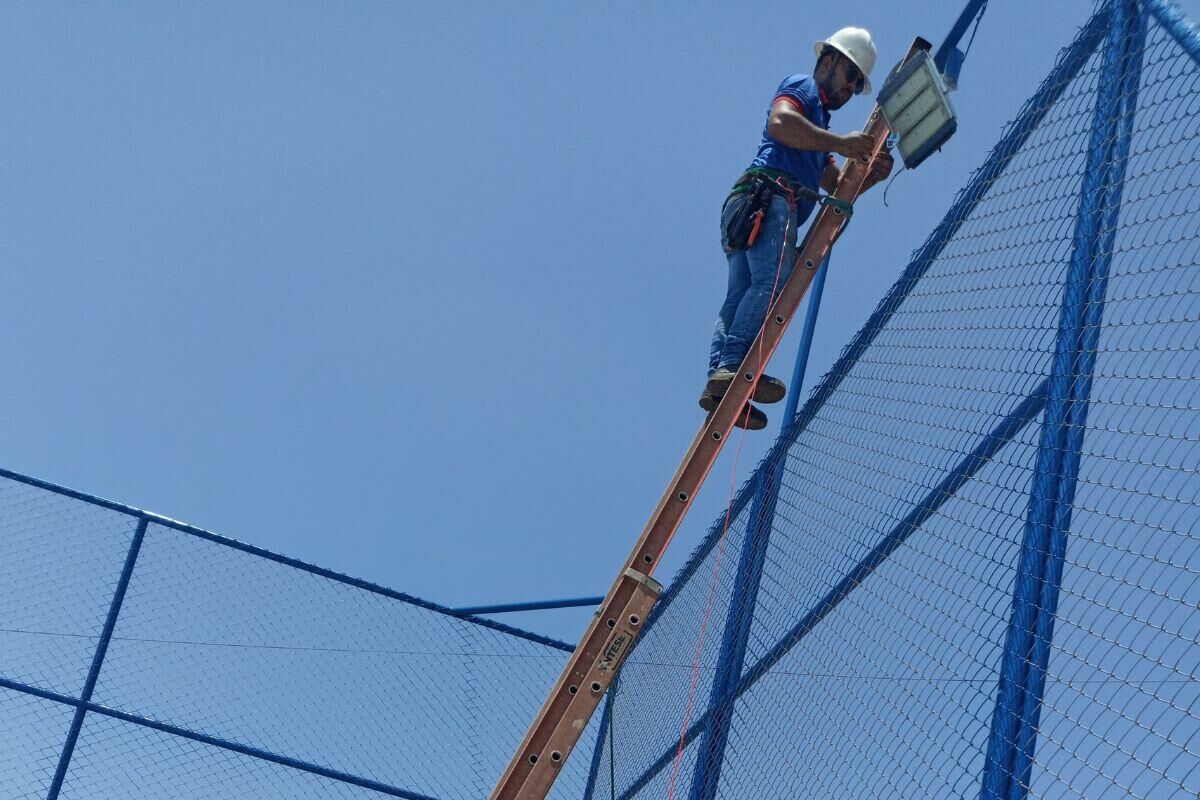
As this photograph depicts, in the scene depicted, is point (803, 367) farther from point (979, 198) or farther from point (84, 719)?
point (84, 719)

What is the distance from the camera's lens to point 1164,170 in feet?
8.94

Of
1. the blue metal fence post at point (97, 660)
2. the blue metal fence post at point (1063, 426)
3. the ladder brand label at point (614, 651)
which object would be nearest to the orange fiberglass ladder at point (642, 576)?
the ladder brand label at point (614, 651)

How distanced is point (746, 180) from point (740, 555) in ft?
4.86

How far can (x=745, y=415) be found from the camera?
4.79 m

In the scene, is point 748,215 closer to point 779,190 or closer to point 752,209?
point 752,209

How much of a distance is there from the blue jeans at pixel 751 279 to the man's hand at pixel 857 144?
354 mm

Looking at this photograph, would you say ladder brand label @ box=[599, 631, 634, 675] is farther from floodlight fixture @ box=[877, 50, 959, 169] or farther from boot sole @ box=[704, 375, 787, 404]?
floodlight fixture @ box=[877, 50, 959, 169]

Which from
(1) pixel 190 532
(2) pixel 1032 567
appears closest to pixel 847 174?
(2) pixel 1032 567

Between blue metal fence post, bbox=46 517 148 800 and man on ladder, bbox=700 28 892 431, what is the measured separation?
3.33 metres

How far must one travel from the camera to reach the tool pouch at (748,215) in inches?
192

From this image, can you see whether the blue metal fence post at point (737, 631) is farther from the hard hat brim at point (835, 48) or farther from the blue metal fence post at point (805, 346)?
the hard hat brim at point (835, 48)

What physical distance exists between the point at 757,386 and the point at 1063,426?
1.88m

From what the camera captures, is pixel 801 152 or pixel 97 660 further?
pixel 97 660

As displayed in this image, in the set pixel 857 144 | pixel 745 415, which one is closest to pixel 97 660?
pixel 745 415
